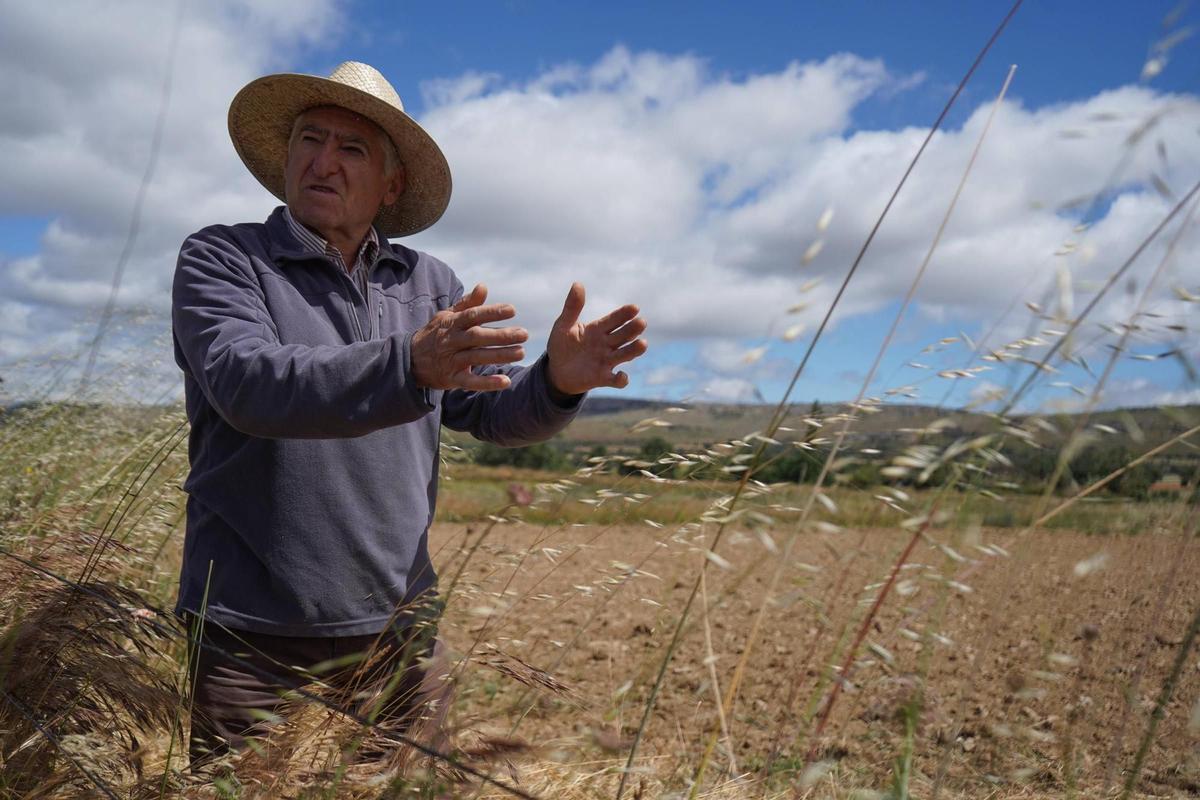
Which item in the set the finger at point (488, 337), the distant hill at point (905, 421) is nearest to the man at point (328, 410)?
the finger at point (488, 337)

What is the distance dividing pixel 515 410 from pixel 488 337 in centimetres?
79

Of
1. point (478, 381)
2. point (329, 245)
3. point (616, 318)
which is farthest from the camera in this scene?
point (329, 245)

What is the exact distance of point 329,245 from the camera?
2539 millimetres

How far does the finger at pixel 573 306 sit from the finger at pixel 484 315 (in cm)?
34

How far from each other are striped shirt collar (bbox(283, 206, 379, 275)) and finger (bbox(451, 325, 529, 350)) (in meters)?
0.94

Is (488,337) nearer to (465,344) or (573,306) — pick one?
(465,344)

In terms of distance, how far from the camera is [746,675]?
4.99 m

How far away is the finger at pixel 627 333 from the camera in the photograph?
209 cm

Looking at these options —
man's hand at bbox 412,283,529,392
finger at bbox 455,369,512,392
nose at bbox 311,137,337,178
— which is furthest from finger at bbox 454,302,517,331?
nose at bbox 311,137,337,178

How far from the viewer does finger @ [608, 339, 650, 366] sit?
2.10 meters

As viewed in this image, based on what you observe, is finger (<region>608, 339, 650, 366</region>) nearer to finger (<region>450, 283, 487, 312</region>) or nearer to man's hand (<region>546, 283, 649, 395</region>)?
man's hand (<region>546, 283, 649, 395</region>)

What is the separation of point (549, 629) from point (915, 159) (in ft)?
16.7

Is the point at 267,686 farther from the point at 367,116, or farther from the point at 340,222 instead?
the point at 367,116

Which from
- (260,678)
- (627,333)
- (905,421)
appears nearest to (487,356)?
(627,333)
